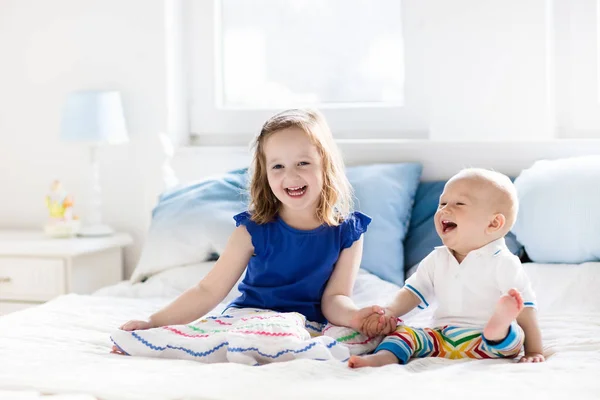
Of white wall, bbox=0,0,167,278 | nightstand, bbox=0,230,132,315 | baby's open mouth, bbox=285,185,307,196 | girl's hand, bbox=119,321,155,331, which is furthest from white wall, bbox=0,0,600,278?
girl's hand, bbox=119,321,155,331

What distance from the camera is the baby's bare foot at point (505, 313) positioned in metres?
1.43

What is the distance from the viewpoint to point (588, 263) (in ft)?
6.80

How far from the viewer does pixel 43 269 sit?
2.69 metres

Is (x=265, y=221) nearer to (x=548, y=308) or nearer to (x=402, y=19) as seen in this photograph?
(x=548, y=308)

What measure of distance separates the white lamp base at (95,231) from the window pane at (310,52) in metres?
0.63

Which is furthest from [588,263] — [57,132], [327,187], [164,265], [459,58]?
[57,132]

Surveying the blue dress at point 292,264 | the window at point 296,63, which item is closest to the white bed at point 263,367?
the blue dress at point 292,264

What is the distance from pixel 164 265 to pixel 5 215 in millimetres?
1187

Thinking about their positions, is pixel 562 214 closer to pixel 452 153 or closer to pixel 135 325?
pixel 452 153

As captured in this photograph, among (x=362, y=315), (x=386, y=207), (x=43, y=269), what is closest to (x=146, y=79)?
(x=43, y=269)

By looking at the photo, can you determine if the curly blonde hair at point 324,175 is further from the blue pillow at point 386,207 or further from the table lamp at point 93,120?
the table lamp at point 93,120

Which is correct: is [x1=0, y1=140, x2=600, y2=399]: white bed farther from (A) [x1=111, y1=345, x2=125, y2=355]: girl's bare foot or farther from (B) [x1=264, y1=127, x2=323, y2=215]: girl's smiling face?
(B) [x1=264, y1=127, x2=323, y2=215]: girl's smiling face

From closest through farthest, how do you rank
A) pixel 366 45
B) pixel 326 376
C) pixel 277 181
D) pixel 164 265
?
pixel 326 376 → pixel 277 181 → pixel 164 265 → pixel 366 45

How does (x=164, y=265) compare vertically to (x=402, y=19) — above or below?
below
